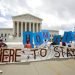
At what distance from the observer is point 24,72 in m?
10.6

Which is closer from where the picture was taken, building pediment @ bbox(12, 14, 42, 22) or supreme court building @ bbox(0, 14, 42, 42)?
building pediment @ bbox(12, 14, 42, 22)

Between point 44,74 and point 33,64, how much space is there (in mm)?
1702

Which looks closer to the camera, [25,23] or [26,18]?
[26,18]

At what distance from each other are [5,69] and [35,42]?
1065cm

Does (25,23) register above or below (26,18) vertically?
below

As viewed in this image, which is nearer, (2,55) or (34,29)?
(2,55)

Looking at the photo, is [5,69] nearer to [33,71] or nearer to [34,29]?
[33,71]

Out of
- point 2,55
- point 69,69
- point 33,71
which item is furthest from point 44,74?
point 2,55

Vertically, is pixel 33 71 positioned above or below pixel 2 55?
below

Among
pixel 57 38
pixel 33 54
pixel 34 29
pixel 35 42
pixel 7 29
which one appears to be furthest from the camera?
pixel 7 29

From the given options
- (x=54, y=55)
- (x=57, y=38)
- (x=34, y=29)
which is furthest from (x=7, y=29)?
(x=54, y=55)

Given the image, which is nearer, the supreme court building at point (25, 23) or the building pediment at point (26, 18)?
the building pediment at point (26, 18)

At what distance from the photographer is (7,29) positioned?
354ft

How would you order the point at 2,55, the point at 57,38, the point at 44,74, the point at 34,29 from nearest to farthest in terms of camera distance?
the point at 44,74, the point at 2,55, the point at 57,38, the point at 34,29
